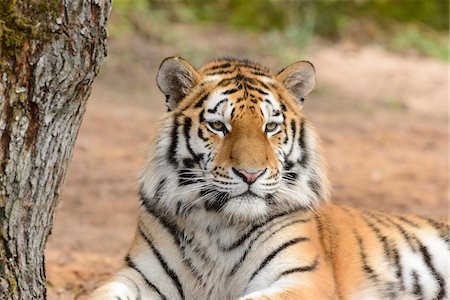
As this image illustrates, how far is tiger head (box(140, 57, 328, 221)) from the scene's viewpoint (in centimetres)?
370

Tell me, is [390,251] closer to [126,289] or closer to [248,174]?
[248,174]

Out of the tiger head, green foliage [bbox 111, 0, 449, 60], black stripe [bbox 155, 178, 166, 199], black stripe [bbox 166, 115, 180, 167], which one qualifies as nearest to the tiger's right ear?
the tiger head

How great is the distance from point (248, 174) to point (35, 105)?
91 centimetres

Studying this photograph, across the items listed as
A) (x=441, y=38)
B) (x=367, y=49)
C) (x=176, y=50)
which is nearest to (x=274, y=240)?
(x=176, y=50)

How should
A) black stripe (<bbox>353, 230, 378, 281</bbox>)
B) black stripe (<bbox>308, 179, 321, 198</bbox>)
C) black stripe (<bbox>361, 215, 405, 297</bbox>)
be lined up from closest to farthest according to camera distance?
black stripe (<bbox>308, 179, 321, 198</bbox>) → black stripe (<bbox>353, 230, 378, 281</bbox>) → black stripe (<bbox>361, 215, 405, 297</bbox>)

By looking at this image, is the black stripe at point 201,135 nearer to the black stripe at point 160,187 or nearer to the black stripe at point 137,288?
the black stripe at point 160,187

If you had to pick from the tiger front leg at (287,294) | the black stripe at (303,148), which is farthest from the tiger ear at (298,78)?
the tiger front leg at (287,294)

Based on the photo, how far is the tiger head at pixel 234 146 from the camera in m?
3.70

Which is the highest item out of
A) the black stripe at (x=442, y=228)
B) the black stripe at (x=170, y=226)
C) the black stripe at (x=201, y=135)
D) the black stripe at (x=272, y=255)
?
the black stripe at (x=201, y=135)

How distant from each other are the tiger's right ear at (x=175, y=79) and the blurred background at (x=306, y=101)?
0.53m

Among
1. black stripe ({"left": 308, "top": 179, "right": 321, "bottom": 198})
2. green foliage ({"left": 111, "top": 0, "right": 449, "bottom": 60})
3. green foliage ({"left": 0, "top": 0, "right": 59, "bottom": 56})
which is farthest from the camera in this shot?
green foliage ({"left": 111, "top": 0, "right": 449, "bottom": 60})

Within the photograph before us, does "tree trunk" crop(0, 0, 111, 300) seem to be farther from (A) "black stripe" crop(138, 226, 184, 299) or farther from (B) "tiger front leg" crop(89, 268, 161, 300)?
(A) "black stripe" crop(138, 226, 184, 299)

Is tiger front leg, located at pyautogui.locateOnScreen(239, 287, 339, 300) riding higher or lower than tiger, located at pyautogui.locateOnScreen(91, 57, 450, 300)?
lower

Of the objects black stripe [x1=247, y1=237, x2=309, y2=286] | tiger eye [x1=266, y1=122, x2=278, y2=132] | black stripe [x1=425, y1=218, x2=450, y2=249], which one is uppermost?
tiger eye [x1=266, y1=122, x2=278, y2=132]
